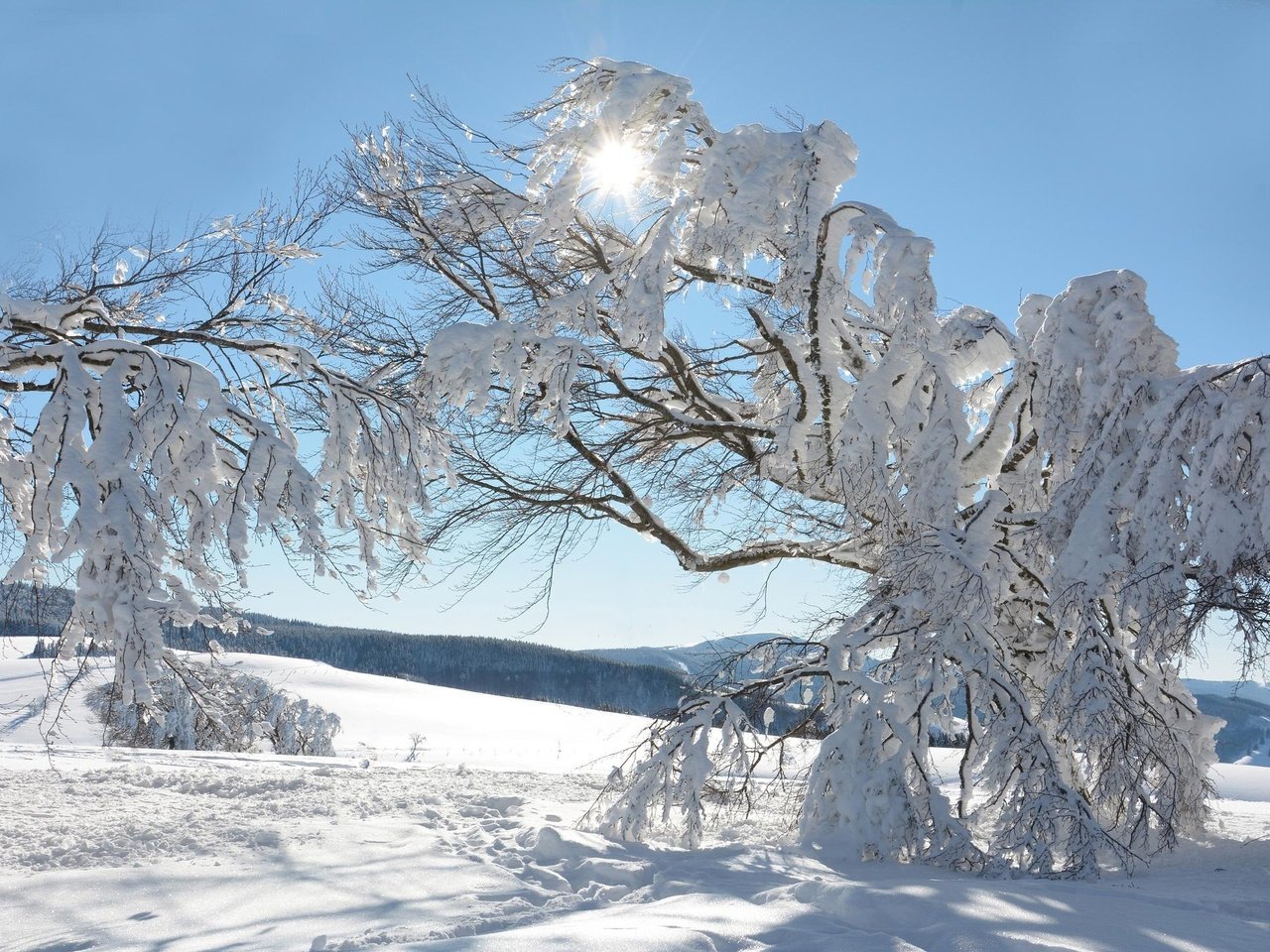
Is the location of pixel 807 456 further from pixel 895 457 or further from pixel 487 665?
pixel 487 665

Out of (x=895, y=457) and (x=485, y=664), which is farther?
(x=485, y=664)

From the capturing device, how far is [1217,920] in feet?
11.8

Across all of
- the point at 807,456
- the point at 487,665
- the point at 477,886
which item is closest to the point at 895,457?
the point at 807,456

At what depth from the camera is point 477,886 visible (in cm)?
427

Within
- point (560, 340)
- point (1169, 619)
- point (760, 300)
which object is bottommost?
point (1169, 619)

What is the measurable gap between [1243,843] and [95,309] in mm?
8572

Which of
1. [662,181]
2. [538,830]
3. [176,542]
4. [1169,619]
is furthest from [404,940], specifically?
[662,181]

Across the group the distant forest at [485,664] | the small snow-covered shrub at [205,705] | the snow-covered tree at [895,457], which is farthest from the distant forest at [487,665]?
the snow-covered tree at [895,457]

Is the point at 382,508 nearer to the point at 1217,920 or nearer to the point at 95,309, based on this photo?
the point at 95,309

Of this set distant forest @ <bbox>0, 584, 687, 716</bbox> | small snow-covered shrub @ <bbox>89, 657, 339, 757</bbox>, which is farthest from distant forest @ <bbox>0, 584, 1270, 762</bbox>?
small snow-covered shrub @ <bbox>89, 657, 339, 757</bbox>

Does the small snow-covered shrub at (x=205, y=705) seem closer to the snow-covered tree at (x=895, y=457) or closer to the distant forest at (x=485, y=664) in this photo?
the snow-covered tree at (x=895, y=457)

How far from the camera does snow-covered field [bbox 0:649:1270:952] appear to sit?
312 cm

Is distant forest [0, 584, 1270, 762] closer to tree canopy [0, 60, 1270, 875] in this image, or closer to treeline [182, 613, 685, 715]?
treeline [182, 613, 685, 715]

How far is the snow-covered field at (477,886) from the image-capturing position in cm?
312
